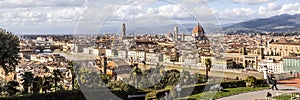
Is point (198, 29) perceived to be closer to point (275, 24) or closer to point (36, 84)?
point (36, 84)

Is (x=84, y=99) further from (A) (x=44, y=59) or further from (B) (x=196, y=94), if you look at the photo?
(A) (x=44, y=59)

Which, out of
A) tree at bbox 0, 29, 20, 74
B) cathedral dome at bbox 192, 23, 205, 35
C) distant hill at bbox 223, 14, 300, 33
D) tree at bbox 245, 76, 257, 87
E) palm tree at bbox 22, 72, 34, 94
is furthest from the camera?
distant hill at bbox 223, 14, 300, 33

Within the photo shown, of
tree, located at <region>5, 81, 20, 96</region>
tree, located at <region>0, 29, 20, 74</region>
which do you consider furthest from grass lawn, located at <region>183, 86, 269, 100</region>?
tree, located at <region>0, 29, 20, 74</region>

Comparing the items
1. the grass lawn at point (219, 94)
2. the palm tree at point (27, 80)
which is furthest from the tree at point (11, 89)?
the grass lawn at point (219, 94)

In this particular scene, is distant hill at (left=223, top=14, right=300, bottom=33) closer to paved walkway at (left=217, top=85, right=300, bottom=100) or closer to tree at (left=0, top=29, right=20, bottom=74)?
paved walkway at (left=217, top=85, right=300, bottom=100)

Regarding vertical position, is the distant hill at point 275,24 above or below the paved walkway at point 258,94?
above

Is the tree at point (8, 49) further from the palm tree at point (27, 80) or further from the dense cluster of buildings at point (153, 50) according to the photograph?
the dense cluster of buildings at point (153, 50)

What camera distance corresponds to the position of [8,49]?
870cm

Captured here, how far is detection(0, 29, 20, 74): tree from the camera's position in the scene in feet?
28.3

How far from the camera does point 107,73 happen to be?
9562 millimetres

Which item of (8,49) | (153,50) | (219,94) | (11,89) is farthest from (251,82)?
(8,49)

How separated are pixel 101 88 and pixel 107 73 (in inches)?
70.3

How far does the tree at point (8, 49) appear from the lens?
8.62 meters

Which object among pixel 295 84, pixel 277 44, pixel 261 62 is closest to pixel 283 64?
pixel 261 62
